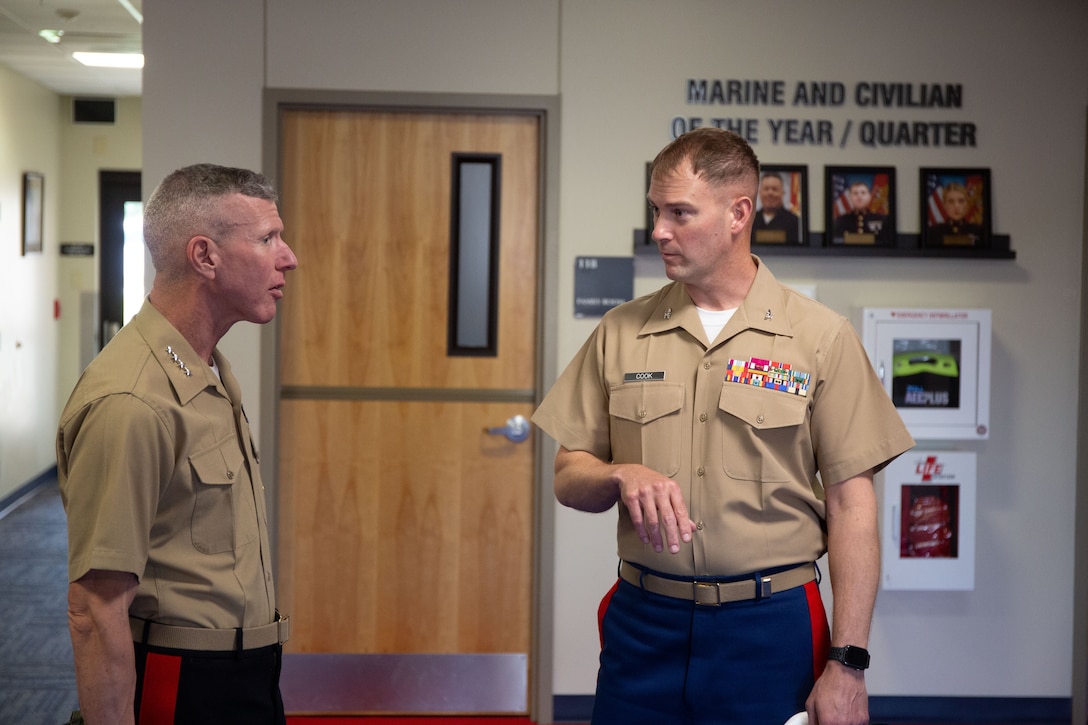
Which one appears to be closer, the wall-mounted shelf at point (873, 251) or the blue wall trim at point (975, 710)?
the wall-mounted shelf at point (873, 251)

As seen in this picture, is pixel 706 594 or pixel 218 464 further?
pixel 706 594

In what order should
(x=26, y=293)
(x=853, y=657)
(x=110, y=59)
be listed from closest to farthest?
(x=853, y=657)
(x=110, y=59)
(x=26, y=293)

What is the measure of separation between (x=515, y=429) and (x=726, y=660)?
6.36 feet

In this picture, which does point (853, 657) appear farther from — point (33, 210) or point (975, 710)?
point (33, 210)

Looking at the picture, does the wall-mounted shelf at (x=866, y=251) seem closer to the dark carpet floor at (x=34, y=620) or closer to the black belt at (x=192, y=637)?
the black belt at (x=192, y=637)

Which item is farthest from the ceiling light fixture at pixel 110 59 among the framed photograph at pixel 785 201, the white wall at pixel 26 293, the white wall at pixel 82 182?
the framed photograph at pixel 785 201

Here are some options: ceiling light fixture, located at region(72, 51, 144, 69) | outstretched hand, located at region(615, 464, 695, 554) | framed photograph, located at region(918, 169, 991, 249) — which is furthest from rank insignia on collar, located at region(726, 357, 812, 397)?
ceiling light fixture, located at region(72, 51, 144, 69)

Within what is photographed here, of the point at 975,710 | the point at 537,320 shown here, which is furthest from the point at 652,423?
the point at 975,710

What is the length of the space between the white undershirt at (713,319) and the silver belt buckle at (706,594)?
0.46m

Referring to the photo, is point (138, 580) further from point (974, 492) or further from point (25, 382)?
point (25, 382)

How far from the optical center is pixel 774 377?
190cm

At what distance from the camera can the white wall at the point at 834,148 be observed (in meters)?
3.58

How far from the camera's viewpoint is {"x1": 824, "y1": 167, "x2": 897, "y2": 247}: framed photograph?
3.64 meters

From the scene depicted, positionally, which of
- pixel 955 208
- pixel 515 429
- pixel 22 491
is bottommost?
pixel 22 491
